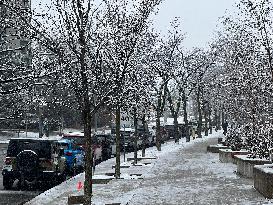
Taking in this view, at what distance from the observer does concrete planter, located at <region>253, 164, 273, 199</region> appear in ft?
42.3

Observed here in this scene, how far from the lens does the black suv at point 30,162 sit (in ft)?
56.6

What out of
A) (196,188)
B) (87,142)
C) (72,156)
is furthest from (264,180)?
(72,156)

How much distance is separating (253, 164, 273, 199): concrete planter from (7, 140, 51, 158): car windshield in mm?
7562

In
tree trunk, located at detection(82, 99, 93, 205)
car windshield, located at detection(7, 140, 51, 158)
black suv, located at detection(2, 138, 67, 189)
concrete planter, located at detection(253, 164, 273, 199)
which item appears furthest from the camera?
car windshield, located at detection(7, 140, 51, 158)

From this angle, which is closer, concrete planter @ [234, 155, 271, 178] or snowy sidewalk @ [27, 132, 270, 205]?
snowy sidewalk @ [27, 132, 270, 205]

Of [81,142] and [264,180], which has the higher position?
[81,142]

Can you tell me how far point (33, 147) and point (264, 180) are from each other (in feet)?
28.1

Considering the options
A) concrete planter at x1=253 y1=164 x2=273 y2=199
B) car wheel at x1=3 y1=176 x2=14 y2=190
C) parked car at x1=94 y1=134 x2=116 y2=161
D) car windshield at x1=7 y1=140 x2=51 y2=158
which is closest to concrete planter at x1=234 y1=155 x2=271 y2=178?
concrete planter at x1=253 y1=164 x2=273 y2=199

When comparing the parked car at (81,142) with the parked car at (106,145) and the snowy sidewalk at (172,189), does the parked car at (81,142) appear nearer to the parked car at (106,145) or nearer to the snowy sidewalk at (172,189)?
the parked car at (106,145)

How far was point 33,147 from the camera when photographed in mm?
17969

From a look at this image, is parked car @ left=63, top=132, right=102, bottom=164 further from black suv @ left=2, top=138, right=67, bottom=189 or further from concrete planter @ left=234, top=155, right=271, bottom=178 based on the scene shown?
concrete planter @ left=234, top=155, right=271, bottom=178

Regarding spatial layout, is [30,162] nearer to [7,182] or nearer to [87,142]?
[7,182]

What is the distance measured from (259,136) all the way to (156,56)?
24048 mm

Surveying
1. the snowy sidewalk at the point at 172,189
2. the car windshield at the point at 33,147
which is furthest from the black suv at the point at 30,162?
the snowy sidewalk at the point at 172,189
